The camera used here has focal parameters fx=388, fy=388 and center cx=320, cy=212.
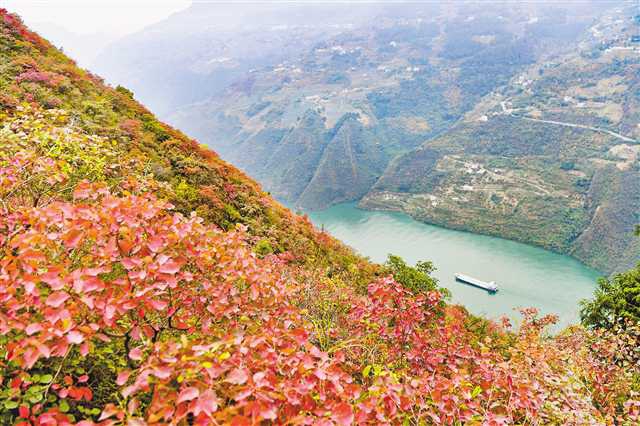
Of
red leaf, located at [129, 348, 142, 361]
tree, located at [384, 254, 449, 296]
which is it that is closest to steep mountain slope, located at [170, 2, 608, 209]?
tree, located at [384, 254, 449, 296]

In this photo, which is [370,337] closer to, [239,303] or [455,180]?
[239,303]

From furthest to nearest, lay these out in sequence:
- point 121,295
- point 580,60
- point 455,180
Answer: point 580,60
point 455,180
point 121,295

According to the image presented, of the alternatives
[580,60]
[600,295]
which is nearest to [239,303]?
[600,295]

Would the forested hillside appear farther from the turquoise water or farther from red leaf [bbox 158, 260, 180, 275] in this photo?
the turquoise water

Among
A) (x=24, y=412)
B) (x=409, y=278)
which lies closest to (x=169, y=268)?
(x=24, y=412)

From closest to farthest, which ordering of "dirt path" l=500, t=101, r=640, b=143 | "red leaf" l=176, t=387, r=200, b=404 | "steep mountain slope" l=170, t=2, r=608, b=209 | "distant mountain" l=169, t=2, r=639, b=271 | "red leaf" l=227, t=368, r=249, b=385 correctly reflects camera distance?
"red leaf" l=176, t=387, r=200, b=404 → "red leaf" l=227, t=368, r=249, b=385 → "distant mountain" l=169, t=2, r=639, b=271 → "dirt path" l=500, t=101, r=640, b=143 → "steep mountain slope" l=170, t=2, r=608, b=209

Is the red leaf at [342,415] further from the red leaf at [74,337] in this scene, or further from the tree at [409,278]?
the tree at [409,278]

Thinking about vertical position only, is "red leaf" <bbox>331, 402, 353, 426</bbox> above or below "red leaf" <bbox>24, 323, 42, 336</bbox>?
below
